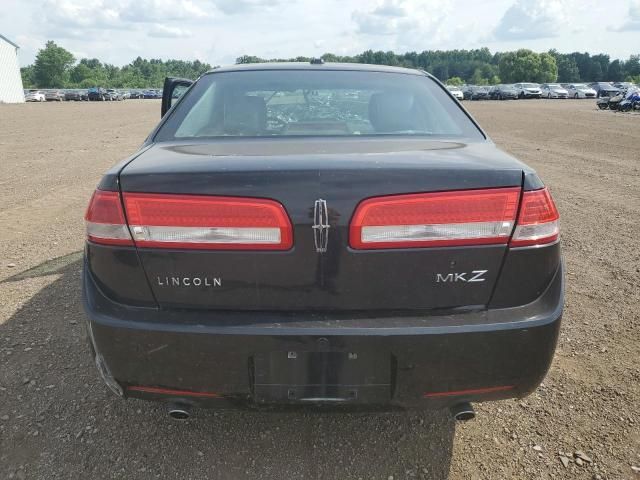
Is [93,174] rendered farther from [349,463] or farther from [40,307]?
[349,463]

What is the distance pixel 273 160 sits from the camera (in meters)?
1.90

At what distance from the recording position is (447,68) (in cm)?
14100

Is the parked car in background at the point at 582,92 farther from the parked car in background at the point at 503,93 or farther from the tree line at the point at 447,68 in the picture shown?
Result: the tree line at the point at 447,68

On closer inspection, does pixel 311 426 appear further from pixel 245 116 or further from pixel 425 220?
pixel 245 116

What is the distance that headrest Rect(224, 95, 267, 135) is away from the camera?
2.62 metres

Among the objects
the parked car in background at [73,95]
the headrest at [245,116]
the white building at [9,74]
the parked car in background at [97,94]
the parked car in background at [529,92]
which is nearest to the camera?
the headrest at [245,116]

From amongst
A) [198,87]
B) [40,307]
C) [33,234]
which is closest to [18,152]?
[33,234]

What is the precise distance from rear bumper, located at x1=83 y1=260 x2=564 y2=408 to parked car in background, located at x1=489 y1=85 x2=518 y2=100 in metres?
59.2

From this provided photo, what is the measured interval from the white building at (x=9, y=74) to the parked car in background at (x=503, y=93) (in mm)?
55740

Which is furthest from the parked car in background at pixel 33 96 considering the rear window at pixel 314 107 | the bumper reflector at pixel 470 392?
the bumper reflector at pixel 470 392

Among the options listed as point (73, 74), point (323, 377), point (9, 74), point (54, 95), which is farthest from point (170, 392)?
point (73, 74)

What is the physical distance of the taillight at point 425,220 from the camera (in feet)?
5.78

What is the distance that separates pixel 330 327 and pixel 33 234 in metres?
4.89

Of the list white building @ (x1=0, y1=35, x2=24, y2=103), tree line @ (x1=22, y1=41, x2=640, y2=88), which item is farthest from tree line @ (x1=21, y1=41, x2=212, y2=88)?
white building @ (x1=0, y1=35, x2=24, y2=103)
